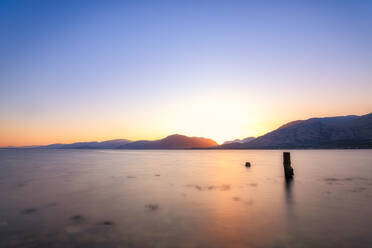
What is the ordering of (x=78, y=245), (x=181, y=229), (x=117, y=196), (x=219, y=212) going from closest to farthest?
(x=78, y=245) < (x=181, y=229) < (x=219, y=212) < (x=117, y=196)

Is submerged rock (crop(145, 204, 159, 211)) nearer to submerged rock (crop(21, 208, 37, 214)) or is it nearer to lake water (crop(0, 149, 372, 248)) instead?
lake water (crop(0, 149, 372, 248))

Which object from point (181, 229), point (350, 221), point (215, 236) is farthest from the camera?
point (350, 221)

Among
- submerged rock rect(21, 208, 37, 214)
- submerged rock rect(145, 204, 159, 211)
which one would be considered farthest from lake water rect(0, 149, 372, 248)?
submerged rock rect(145, 204, 159, 211)

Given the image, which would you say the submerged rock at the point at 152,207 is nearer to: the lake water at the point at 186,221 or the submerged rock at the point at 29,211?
the lake water at the point at 186,221

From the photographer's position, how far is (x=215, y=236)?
35.4 feet

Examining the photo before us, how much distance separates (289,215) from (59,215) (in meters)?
14.4

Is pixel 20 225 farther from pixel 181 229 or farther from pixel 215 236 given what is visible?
pixel 215 236

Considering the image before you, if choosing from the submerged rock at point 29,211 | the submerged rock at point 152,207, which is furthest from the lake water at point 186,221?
the submerged rock at point 152,207

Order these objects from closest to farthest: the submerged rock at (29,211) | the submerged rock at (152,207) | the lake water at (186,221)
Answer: the lake water at (186,221) → the submerged rock at (29,211) → the submerged rock at (152,207)

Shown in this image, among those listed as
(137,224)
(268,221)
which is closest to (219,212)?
(268,221)

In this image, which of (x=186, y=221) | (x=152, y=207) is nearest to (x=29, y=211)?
(x=152, y=207)

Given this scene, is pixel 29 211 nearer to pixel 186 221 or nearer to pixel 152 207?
pixel 152 207

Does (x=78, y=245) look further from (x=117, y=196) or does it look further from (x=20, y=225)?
(x=117, y=196)

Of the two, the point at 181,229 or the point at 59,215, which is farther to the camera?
the point at 59,215
